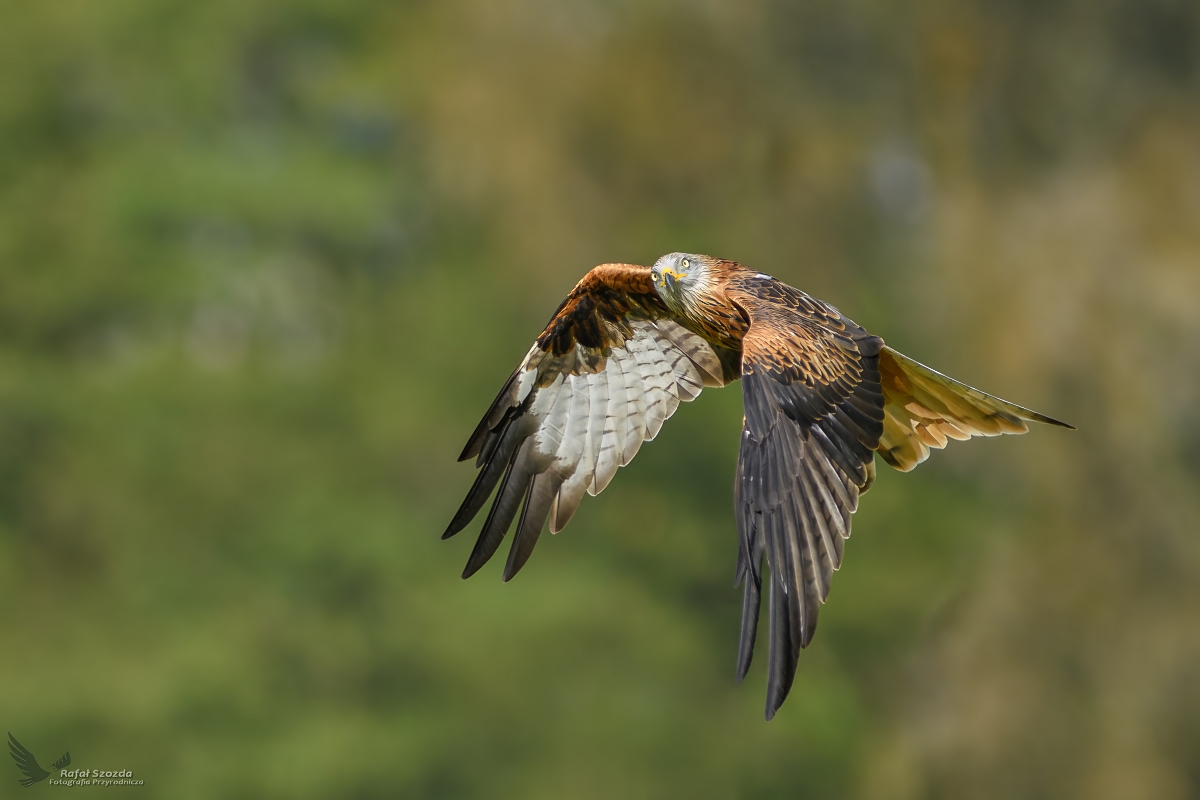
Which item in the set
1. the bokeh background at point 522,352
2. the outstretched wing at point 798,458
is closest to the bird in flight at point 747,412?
the outstretched wing at point 798,458

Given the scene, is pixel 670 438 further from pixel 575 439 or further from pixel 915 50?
pixel 575 439

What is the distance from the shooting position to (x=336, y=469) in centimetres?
2691

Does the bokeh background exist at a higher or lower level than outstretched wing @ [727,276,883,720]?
higher

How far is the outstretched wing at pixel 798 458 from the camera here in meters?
5.51

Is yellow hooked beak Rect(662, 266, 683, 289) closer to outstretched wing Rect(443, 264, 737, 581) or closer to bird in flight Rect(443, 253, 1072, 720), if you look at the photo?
bird in flight Rect(443, 253, 1072, 720)

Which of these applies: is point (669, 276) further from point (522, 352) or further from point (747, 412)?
point (522, 352)

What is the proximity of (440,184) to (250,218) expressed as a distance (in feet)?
12.3

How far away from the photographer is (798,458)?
6.05 m

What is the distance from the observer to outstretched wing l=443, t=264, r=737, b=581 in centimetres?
799

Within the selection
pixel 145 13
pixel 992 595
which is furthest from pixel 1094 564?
pixel 145 13

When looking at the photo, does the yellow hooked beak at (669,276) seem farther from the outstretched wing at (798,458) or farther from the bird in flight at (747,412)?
the outstretched wing at (798,458)

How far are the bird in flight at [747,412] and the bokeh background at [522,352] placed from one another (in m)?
16.6

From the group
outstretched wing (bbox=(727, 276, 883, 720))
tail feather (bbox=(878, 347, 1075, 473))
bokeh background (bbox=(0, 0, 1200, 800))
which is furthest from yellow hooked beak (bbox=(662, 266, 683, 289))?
bokeh background (bbox=(0, 0, 1200, 800))

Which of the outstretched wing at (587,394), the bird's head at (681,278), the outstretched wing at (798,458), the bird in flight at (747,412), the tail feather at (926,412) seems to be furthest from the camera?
the outstretched wing at (587,394)
